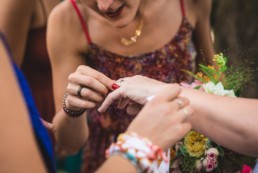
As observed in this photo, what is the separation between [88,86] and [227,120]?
1.69ft

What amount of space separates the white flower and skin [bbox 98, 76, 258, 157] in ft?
0.44

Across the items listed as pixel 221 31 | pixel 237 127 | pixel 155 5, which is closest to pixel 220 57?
pixel 237 127

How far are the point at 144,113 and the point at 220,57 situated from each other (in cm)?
60

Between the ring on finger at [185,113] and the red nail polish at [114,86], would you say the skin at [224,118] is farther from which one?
the ring on finger at [185,113]

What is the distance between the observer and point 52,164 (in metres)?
1.28

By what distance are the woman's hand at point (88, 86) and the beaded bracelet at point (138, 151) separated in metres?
0.47

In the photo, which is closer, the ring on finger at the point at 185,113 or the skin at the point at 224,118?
the ring on finger at the point at 185,113

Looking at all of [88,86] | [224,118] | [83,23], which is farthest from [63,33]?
[224,118]

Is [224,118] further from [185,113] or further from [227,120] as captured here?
[185,113]

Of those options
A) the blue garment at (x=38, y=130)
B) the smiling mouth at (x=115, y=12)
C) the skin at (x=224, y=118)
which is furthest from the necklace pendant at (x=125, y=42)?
the blue garment at (x=38, y=130)

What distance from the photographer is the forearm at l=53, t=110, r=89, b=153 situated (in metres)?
1.99

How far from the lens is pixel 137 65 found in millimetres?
2281

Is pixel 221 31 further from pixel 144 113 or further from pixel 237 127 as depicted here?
pixel 144 113

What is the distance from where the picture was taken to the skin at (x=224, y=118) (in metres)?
1.41
